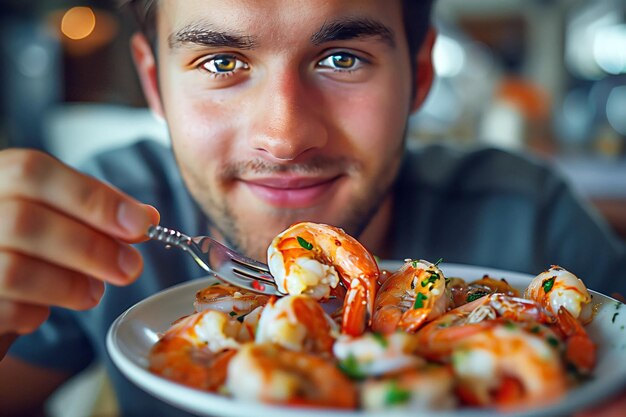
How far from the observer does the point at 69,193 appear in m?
0.88

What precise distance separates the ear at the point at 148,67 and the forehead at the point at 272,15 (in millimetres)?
420

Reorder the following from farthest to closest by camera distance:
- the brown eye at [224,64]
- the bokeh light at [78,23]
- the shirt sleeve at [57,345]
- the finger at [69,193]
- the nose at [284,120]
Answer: the bokeh light at [78,23], the shirt sleeve at [57,345], the brown eye at [224,64], the nose at [284,120], the finger at [69,193]

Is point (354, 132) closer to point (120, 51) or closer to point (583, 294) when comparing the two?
point (583, 294)

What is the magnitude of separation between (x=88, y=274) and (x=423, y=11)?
136 centimetres

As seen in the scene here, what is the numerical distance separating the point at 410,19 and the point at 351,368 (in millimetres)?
1274

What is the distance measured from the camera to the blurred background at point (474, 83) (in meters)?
4.42

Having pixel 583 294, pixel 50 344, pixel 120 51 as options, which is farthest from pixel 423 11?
pixel 120 51

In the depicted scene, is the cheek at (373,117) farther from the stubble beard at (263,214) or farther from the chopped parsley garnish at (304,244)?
the chopped parsley garnish at (304,244)

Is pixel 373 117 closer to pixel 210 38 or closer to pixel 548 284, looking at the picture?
pixel 210 38

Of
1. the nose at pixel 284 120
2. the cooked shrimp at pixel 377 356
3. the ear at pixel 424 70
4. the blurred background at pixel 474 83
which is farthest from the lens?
the blurred background at pixel 474 83

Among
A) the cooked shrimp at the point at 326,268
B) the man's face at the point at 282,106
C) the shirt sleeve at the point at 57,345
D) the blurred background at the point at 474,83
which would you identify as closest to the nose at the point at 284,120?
the man's face at the point at 282,106

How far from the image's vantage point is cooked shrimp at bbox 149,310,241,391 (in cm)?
82

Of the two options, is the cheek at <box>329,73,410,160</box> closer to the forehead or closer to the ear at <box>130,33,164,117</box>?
the forehead

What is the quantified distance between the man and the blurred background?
1432 millimetres
